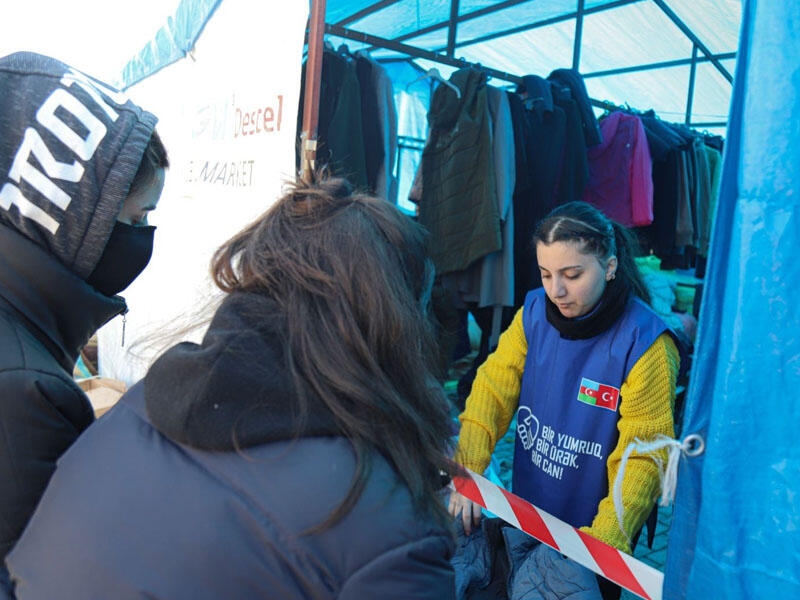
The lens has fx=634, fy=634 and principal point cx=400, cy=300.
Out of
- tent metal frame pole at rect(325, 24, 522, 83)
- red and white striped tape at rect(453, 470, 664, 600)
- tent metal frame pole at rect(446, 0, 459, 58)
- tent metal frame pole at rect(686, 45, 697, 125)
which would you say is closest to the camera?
red and white striped tape at rect(453, 470, 664, 600)

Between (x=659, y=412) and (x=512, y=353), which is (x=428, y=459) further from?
(x=512, y=353)

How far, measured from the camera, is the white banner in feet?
8.04

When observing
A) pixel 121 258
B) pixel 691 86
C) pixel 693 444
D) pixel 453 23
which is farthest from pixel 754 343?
pixel 691 86

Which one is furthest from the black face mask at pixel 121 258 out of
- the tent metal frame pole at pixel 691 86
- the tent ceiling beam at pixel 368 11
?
the tent metal frame pole at pixel 691 86

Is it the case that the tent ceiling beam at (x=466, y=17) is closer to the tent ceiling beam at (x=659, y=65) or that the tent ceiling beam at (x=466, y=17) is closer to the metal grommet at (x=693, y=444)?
the tent ceiling beam at (x=659, y=65)

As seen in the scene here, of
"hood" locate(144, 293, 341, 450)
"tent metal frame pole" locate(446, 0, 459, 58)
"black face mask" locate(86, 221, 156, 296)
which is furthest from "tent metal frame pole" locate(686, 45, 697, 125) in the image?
"hood" locate(144, 293, 341, 450)

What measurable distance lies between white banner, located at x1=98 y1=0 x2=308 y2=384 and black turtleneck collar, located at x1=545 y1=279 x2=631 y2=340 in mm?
1092

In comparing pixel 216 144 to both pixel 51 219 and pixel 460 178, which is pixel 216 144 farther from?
pixel 51 219

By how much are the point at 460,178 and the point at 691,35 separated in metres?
2.97

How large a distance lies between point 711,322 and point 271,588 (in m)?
0.94

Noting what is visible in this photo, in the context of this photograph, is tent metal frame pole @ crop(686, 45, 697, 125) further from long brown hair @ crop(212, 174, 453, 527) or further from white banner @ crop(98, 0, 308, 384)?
long brown hair @ crop(212, 174, 453, 527)

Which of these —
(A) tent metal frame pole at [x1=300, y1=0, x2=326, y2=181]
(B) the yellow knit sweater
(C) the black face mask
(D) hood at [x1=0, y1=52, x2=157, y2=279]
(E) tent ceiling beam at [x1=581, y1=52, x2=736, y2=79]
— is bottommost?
(B) the yellow knit sweater

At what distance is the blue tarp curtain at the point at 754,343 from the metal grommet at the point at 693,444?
1 cm

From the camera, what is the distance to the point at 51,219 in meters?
1.13
